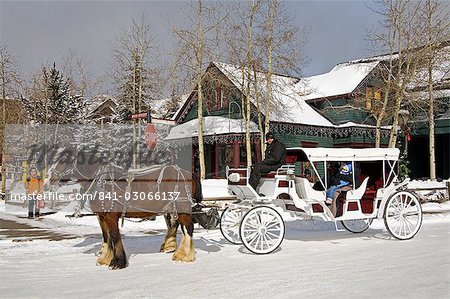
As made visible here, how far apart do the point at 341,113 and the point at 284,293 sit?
27223mm

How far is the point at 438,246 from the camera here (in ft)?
32.2

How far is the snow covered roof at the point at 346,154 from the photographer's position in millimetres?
9898

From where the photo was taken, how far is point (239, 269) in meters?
7.79

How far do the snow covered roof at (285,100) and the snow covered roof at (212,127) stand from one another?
1.85 m

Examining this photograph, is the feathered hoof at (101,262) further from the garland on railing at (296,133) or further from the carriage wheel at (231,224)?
the garland on railing at (296,133)

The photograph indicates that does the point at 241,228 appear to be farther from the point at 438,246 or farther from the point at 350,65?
the point at 350,65

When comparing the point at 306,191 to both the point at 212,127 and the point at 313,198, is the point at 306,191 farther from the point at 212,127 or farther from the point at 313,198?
the point at 212,127

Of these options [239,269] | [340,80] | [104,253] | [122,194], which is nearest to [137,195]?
[122,194]

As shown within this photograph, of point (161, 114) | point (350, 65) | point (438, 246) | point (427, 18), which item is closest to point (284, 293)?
point (438, 246)

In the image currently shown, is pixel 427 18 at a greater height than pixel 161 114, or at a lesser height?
greater

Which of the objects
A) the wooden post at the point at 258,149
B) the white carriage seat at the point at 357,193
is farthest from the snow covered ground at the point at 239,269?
the wooden post at the point at 258,149

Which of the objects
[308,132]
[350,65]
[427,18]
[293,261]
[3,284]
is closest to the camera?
[3,284]

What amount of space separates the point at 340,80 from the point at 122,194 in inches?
1123

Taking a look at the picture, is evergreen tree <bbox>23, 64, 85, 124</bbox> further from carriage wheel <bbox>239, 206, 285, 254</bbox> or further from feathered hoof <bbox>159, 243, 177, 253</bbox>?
carriage wheel <bbox>239, 206, 285, 254</bbox>
